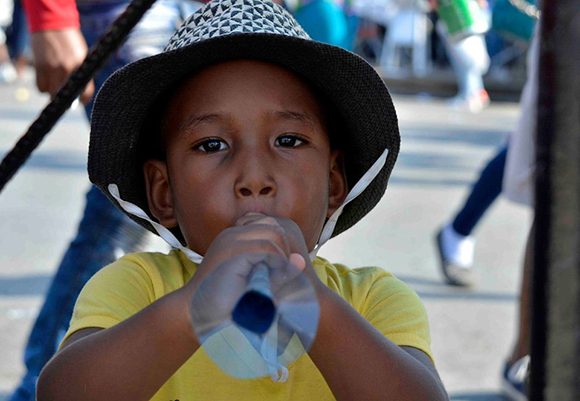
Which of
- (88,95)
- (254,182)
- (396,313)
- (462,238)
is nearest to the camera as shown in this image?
(254,182)

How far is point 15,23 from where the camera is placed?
13.9ft

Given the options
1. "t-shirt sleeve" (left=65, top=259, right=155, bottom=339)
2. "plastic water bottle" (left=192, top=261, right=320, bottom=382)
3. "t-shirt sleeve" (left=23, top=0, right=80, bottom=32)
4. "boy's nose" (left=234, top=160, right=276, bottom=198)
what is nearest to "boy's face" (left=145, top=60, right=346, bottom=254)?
"boy's nose" (left=234, top=160, right=276, bottom=198)

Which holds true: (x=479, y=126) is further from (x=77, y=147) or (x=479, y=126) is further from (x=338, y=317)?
(x=338, y=317)

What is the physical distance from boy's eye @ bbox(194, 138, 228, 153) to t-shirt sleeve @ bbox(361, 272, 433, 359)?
0.35 metres

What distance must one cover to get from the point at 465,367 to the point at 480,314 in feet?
2.56

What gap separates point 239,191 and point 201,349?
0.80ft

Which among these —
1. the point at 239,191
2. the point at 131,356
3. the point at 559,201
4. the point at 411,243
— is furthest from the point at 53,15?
the point at 411,243

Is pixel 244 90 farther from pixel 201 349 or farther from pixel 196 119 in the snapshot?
pixel 201 349

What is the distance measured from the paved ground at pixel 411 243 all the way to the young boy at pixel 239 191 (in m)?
2.11

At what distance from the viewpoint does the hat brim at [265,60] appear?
6.16 ft

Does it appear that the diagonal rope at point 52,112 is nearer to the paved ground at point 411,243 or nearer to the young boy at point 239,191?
the young boy at point 239,191

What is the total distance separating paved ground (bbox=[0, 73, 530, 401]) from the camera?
4469 millimetres

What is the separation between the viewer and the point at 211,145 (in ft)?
6.13

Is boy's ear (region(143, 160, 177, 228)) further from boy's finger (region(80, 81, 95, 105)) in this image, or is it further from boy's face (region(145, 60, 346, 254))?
boy's finger (region(80, 81, 95, 105))
